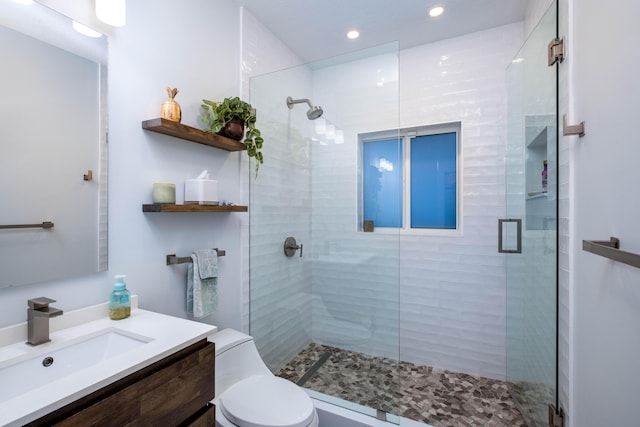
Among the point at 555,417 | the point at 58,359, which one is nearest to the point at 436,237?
the point at 555,417

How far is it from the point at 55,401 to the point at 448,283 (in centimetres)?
247

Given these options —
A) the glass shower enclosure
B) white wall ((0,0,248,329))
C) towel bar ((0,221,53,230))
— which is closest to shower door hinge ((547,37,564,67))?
the glass shower enclosure

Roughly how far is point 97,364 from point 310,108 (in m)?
2.01

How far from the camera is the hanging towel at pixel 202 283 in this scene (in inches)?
63.6

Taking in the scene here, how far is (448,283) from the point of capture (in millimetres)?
2471

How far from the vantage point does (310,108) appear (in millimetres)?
2309

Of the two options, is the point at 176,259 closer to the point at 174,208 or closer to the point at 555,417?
the point at 174,208

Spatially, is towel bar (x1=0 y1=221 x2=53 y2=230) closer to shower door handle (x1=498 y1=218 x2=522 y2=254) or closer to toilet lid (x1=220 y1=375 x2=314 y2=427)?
toilet lid (x1=220 y1=375 x2=314 y2=427)

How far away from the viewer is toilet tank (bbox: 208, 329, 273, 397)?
156 centimetres

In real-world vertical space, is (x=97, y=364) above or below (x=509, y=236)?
below

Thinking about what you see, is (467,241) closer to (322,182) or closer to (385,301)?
(385,301)

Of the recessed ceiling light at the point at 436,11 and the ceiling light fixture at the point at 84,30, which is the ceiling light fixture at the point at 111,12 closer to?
the ceiling light fixture at the point at 84,30

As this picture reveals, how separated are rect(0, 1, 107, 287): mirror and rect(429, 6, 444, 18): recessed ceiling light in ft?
6.75


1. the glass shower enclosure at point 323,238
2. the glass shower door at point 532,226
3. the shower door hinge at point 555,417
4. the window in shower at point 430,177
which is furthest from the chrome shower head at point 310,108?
the shower door hinge at point 555,417
